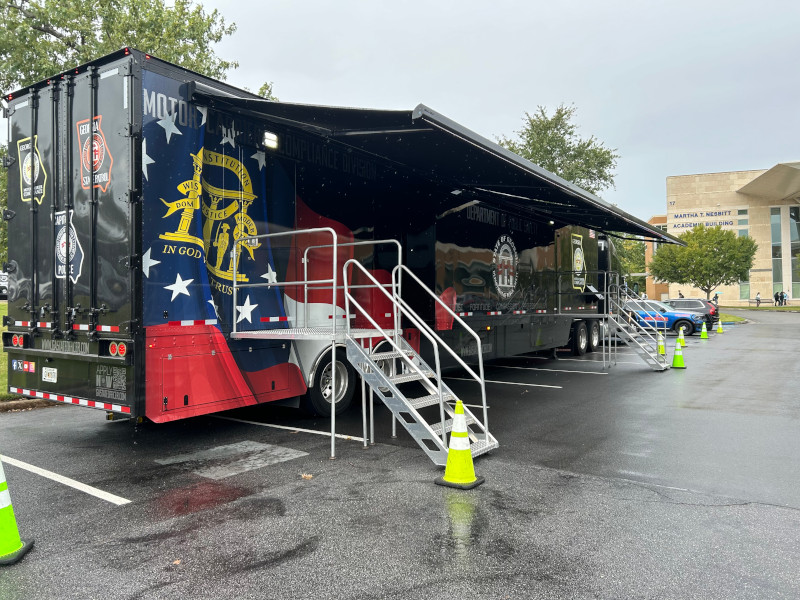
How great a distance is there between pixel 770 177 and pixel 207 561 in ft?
201

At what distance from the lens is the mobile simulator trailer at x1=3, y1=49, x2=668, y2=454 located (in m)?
5.78

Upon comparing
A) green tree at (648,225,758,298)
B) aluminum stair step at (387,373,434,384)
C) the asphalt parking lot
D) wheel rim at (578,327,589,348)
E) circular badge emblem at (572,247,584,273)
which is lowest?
the asphalt parking lot

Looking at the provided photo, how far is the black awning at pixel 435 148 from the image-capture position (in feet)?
20.2

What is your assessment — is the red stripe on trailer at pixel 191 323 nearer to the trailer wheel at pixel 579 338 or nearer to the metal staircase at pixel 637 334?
the metal staircase at pixel 637 334

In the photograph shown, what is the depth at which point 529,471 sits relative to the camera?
5.62 meters

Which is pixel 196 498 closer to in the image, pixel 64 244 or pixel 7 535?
pixel 7 535

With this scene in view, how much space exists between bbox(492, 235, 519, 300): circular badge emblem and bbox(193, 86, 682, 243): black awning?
0.87 meters

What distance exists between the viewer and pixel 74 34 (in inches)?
615

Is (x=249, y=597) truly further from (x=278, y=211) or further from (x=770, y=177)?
(x=770, y=177)

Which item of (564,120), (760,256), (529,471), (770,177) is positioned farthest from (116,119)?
(760,256)

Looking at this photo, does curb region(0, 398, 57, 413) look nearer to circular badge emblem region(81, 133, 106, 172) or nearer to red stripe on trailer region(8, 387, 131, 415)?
red stripe on trailer region(8, 387, 131, 415)

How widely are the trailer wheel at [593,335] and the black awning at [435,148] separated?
702cm

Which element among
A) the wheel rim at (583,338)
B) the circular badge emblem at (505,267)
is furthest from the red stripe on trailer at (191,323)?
the wheel rim at (583,338)

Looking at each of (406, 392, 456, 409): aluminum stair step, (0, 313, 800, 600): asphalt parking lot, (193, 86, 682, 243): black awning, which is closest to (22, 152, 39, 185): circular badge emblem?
(193, 86, 682, 243): black awning
